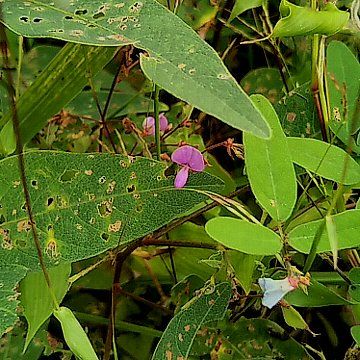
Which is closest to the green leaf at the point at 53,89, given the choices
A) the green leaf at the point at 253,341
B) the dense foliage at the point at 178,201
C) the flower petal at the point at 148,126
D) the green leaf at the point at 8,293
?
the dense foliage at the point at 178,201

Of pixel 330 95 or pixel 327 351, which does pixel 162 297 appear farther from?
pixel 330 95

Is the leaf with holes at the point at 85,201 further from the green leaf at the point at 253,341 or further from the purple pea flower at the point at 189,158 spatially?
the green leaf at the point at 253,341

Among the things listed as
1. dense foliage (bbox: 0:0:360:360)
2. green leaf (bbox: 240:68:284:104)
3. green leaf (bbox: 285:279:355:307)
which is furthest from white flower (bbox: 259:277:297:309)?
green leaf (bbox: 240:68:284:104)

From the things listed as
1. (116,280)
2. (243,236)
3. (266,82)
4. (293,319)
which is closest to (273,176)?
(243,236)

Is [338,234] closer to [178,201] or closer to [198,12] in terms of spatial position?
[178,201]

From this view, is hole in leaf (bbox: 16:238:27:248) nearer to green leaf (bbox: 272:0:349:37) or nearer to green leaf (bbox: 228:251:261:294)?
green leaf (bbox: 228:251:261:294)

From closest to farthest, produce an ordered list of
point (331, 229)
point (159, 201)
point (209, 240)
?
1. point (331, 229)
2. point (159, 201)
3. point (209, 240)

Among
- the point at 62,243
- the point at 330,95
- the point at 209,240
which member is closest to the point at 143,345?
the point at 209,240
